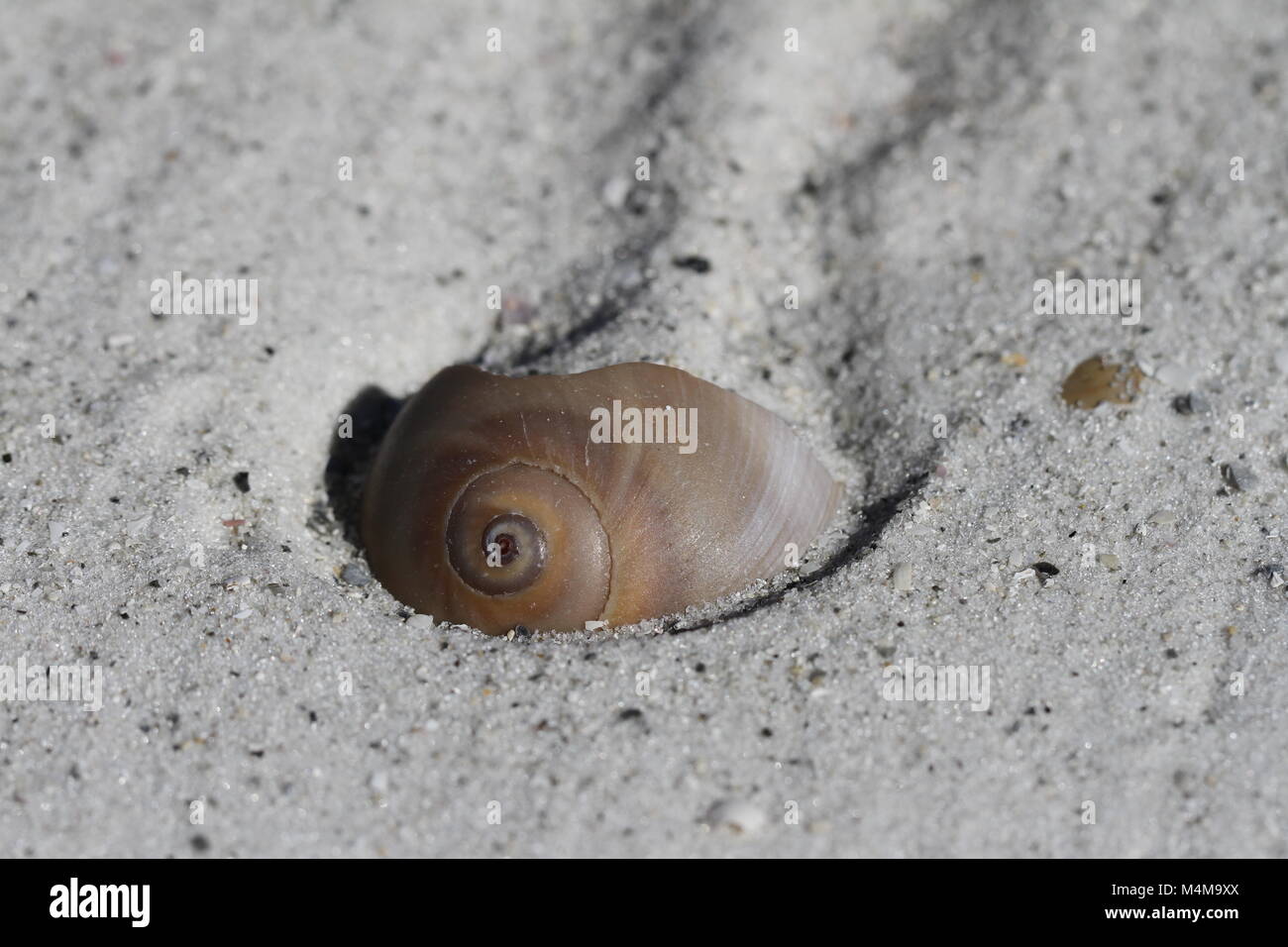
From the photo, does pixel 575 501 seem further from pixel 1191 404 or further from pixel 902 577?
pixel 1191 404

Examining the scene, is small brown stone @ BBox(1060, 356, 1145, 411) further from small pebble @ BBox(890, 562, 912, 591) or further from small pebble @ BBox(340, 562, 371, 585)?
small pebble @ BBox(340, 562, 371, 585)

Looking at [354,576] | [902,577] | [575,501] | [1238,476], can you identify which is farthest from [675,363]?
[1238,476]

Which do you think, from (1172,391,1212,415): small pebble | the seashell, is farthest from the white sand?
the seashell

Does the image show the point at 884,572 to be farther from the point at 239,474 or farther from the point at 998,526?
the point at 239,474

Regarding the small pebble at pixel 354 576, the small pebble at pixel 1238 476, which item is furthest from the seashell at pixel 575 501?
the small pebble at pixel 1238 476

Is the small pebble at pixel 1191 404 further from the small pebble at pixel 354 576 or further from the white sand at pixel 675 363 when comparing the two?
the small pebble at pixel 354 576

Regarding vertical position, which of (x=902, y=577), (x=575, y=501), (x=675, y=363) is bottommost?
(x=902, y=577)
